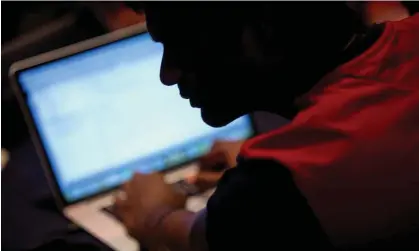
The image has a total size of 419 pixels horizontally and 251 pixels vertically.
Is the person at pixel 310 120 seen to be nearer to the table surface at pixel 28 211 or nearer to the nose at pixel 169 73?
the nose at pixel 169 73

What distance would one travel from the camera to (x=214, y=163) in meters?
1.14

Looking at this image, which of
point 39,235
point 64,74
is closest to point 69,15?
point 64,74

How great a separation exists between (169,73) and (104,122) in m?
0.33

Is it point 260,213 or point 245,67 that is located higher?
point 245,67

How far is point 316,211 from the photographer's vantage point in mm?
708

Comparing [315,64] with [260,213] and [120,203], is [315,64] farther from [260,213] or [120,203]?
[120,203]

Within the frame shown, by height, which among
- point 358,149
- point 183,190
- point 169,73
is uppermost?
point 169,73

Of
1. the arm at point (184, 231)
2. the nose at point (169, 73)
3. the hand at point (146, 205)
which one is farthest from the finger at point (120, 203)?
the nose at point (169, 73)

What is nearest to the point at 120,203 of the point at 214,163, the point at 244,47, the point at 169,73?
the point at 214,163

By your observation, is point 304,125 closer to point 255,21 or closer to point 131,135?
point 255,21

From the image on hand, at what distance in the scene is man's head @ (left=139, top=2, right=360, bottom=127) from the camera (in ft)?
2.30

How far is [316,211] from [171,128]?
0.49 metres

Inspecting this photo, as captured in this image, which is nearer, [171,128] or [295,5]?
[295,5]

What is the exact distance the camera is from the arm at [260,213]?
27.9 inches
